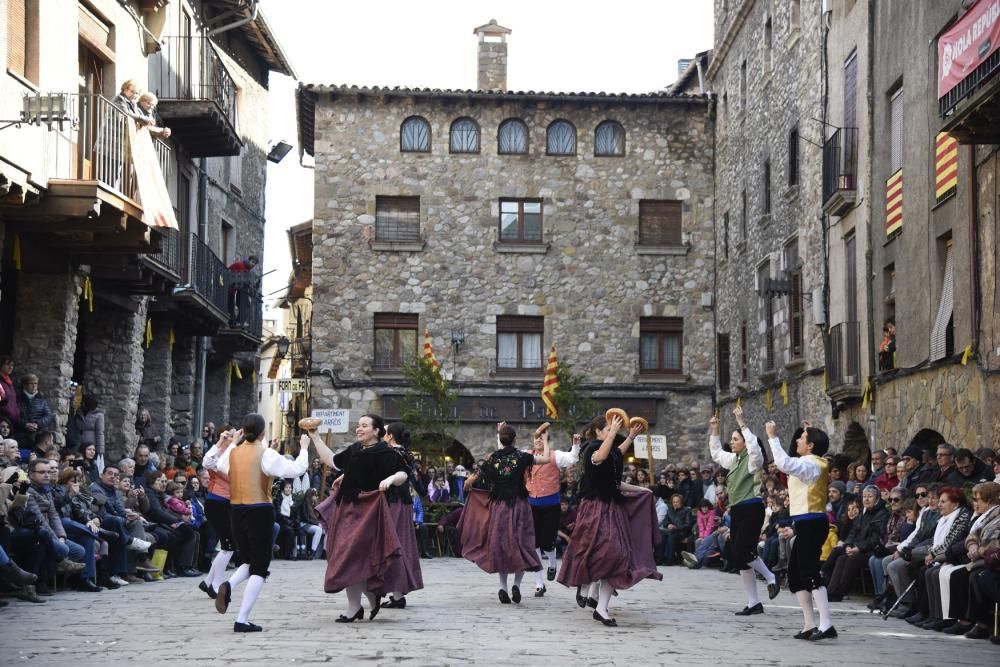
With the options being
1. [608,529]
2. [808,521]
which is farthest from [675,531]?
[808,521]

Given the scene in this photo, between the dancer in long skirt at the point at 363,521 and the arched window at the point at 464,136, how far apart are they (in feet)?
80.8

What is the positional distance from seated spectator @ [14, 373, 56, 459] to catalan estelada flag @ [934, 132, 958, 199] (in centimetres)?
1215

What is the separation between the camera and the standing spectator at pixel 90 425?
22.3 m

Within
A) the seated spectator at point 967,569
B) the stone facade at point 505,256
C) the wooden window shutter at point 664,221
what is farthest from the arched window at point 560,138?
the seated spectator at point 967,569

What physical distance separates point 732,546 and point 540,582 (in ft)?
8.43

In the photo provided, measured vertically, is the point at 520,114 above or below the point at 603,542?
above

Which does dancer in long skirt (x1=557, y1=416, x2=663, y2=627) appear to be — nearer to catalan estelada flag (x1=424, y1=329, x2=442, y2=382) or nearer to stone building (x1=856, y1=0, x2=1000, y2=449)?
stone building (x1=856, y1=0, x2=1000, y2=449)

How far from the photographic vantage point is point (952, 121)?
17.0 m

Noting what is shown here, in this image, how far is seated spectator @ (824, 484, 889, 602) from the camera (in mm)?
17172

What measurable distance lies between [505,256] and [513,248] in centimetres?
29

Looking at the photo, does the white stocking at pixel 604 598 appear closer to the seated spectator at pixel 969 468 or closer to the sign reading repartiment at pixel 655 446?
the seated spectator at pixel 969 468

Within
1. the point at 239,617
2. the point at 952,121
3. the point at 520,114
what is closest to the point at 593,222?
the point at 520,114

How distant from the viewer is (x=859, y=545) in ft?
56.5

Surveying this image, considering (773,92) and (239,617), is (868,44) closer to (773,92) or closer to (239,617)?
(773,92)
